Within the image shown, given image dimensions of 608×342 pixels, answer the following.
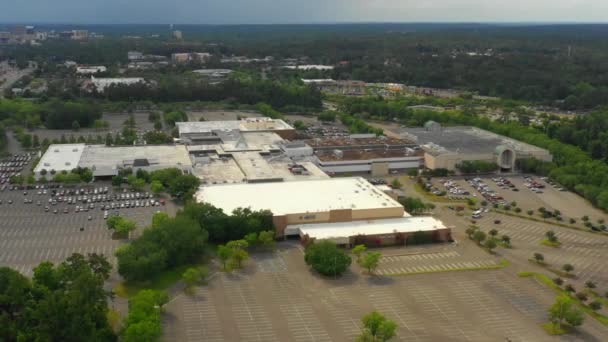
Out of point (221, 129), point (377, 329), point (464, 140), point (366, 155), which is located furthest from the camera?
point (221, 129)

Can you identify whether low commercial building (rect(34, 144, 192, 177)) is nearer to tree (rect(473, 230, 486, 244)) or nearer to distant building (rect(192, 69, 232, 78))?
tree (rect(473, 230, 486, 244))

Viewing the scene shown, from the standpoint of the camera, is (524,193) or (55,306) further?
(524,193)

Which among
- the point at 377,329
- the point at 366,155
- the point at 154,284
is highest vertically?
the point at 377,329

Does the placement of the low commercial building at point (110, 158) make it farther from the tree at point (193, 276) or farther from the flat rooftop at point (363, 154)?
the tree at point (193, 276)

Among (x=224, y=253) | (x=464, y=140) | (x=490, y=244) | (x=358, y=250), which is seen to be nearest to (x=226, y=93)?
(x=464, y=140)

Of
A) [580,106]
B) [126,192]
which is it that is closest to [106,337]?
[126,192]

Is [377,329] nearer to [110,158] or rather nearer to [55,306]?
Result: [55,306]

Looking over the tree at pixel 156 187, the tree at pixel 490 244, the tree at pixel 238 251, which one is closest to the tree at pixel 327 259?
the tree at pixel 238 251
